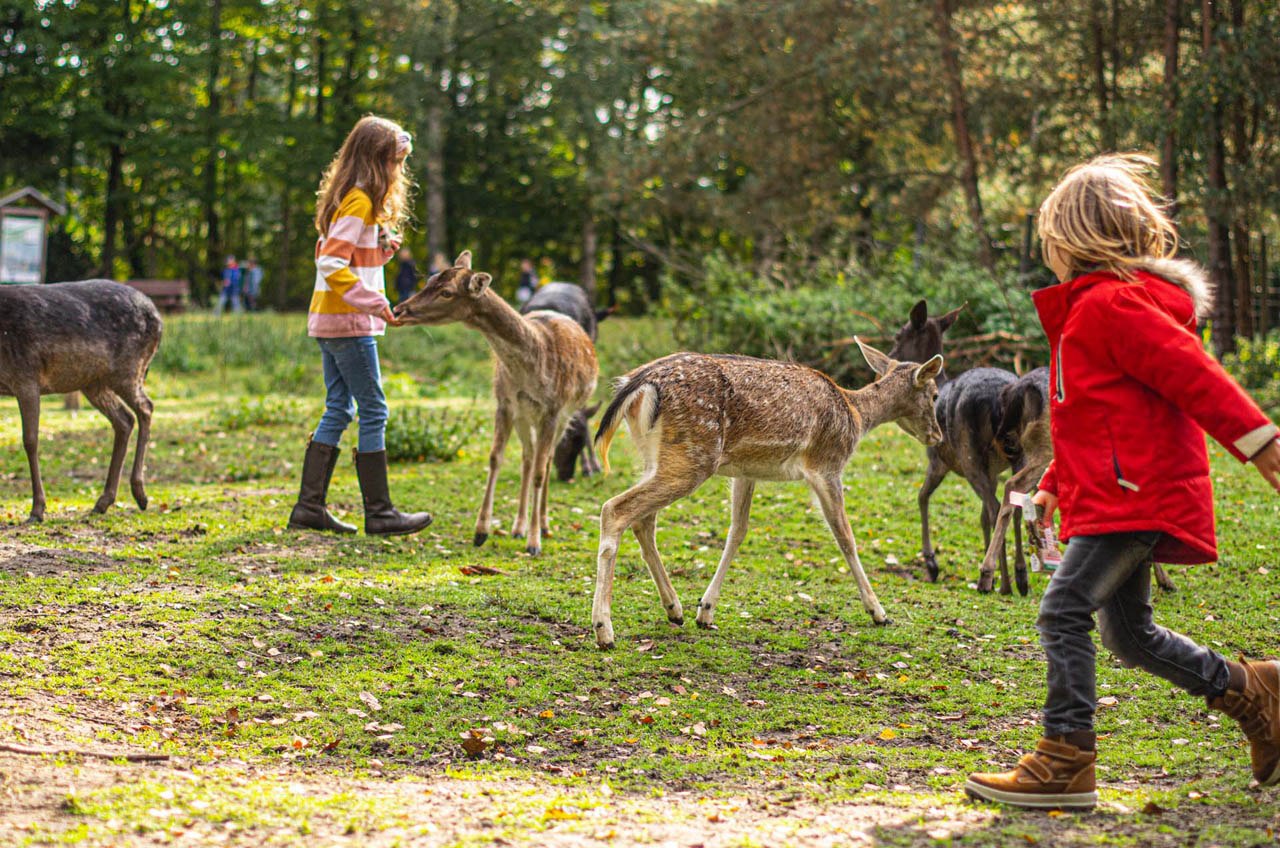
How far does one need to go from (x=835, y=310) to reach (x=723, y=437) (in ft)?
35.7

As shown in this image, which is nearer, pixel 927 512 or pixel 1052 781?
pixel 1052 781

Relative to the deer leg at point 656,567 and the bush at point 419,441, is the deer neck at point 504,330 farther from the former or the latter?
the bush at point 419,441

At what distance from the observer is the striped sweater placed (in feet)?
25.2

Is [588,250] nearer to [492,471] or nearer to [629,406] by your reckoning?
[492,471]

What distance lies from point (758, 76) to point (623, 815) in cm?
2333

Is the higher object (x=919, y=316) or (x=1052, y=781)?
(x=919, y=316)

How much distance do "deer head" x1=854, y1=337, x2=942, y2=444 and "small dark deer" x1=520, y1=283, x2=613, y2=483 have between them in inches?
148

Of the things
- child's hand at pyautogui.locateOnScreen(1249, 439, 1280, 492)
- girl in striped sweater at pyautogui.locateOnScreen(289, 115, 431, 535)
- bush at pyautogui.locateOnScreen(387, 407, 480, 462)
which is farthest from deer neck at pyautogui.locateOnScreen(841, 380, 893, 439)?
bush at pyautogui.locateOnScreen(387, 407, 480, 462)

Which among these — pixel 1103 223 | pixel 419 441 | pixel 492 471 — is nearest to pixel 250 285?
pixel 419 441

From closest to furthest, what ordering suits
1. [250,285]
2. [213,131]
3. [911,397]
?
[911,397] → [250,285] → [213,131]

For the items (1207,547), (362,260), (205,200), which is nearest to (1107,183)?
(1207,547)

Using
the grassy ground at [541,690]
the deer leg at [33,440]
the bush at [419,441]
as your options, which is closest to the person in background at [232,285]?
the bush at [419,441]

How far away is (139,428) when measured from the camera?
349 inches

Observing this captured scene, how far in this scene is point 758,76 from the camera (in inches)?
1014
